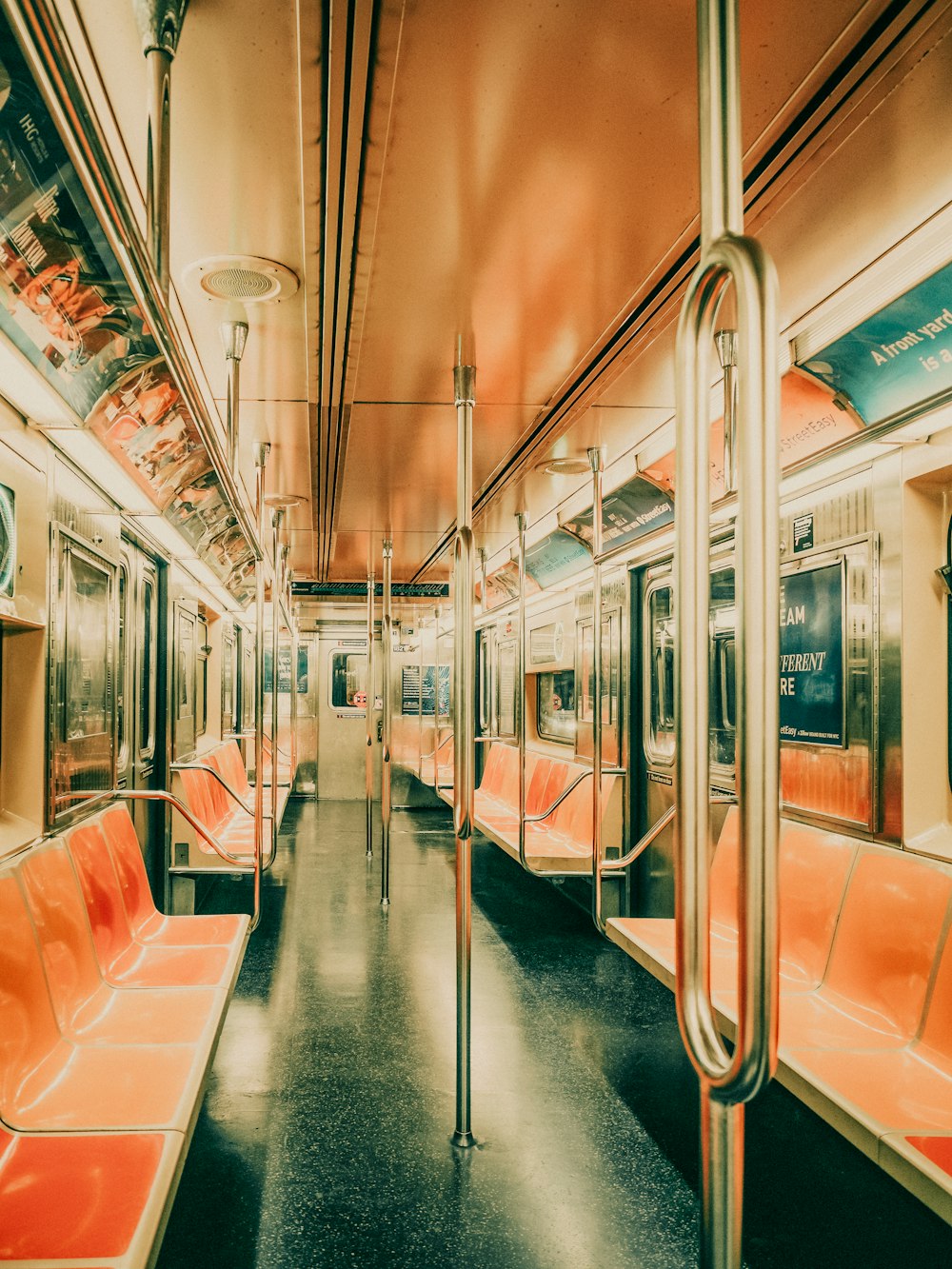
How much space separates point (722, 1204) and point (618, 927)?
9.22 ft

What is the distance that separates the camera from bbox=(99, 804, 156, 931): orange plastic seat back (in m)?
3.46

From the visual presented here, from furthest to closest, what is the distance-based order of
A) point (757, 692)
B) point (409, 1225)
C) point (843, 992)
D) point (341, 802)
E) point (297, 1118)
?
point (341, 802) < point (297, 1118) < point (843, 992) < point (409, 1225) < point (757, 692)

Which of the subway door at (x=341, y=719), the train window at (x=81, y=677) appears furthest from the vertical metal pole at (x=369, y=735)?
the subway door at (x=341, y=719)

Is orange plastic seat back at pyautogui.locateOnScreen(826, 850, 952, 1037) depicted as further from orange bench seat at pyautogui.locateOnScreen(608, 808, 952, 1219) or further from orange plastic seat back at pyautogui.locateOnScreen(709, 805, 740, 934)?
orange plastic seat back at pyautogui.locateOnScreen(709, 805, 740, 934)

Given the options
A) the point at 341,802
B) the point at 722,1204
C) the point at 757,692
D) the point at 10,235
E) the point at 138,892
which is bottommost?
the point at 341,802

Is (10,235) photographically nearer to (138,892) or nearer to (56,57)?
(56,57)

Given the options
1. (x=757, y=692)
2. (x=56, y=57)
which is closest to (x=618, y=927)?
(x=757, y=692)

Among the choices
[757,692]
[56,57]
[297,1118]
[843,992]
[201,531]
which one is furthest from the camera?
[201,531]

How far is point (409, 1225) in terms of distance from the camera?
96.7 inches

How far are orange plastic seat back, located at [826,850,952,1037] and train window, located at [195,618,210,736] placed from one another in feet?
16.3

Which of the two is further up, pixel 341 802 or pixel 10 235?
pixel 10 235

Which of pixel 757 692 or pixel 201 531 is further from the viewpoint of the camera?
pixel 201 531

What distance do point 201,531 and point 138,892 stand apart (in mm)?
2377

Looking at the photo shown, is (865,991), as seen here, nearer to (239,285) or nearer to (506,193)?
(506,193)
